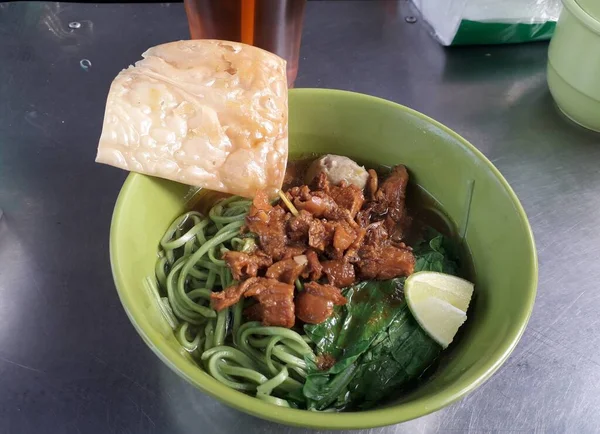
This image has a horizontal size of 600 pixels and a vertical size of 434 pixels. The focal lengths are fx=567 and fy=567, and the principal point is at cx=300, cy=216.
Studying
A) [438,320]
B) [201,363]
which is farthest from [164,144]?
[438,320]

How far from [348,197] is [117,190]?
87 cm

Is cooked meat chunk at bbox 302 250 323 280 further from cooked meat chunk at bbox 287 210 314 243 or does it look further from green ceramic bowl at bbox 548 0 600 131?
green ceramic bowl at bbox 548 0 600 131

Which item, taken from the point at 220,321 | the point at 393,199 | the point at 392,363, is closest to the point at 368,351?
the point at 392,363

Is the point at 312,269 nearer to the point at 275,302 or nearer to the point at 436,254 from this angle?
the point at 275,302

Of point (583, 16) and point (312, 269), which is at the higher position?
point (583, 16)

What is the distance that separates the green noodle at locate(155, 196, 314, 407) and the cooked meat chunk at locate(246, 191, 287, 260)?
4cm

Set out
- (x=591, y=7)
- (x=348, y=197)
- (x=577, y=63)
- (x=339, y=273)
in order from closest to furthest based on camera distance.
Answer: (x=339, y=273) < (x=348, y=197) < (x=591, y=7) < (x=577, y=63)

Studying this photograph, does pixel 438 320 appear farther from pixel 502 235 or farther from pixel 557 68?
pixel 557 68

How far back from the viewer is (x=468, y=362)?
130 centimetres

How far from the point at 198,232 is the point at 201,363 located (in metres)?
0.43

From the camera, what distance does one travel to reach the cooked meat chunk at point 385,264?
154 centimetres

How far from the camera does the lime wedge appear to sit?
142cm

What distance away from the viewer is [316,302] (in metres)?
1.46

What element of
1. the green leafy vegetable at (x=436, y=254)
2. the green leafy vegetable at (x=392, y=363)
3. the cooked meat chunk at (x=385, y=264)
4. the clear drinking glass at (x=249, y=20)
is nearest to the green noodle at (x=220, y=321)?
the green leafy vegetable at (x=392, y=363)
